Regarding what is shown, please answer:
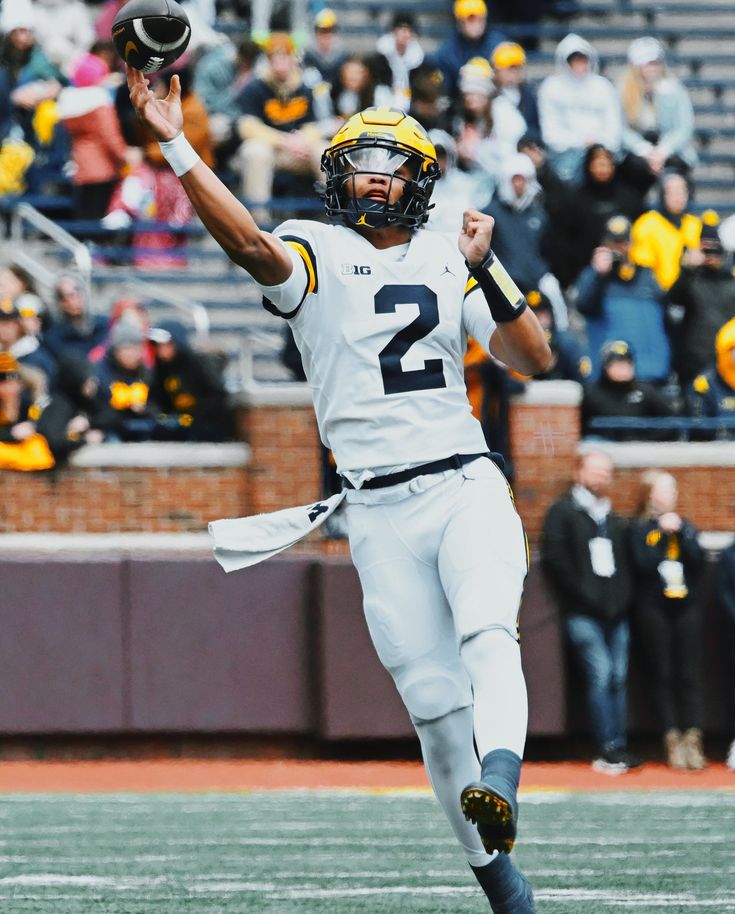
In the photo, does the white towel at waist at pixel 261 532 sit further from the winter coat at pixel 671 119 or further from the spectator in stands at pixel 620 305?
the winter coat at pixel 671 119

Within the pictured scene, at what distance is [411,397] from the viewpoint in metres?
4.78

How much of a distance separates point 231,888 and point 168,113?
2.62m

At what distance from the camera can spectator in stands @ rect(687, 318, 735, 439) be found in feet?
37.1

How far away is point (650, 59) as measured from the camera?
44.3 feet

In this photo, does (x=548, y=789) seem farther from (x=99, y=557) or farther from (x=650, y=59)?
(x=650, y=59)

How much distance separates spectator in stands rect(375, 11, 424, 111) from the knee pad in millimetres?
8826

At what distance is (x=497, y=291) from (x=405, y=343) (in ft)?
0.96

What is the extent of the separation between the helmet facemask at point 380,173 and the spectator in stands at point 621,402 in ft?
20.8

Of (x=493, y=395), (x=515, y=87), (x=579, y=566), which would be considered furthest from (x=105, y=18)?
(x=579, y=566)

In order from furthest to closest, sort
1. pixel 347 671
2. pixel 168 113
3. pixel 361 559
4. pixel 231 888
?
pixel 347 671 < pixel 231 888 < pixel 361 559 < pixel 168 113

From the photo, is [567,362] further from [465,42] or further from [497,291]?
[497,291]

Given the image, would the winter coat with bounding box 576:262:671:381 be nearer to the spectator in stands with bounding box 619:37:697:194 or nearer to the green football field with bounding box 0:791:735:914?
the spectator in stands with bounding box 619:37:697:194

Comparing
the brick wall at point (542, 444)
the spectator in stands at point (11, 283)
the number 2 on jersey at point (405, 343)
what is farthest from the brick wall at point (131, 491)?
the number 2 on jersey at point (405, 343)

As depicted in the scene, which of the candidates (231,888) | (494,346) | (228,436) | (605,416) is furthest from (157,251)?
(494,346)
